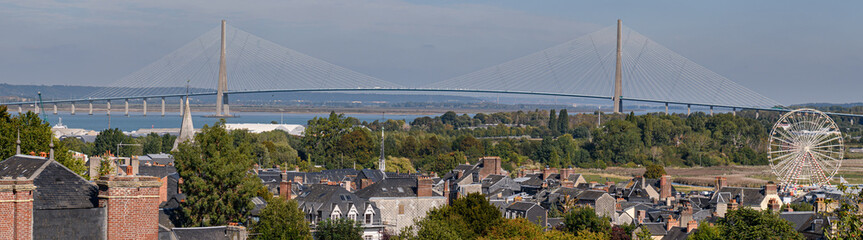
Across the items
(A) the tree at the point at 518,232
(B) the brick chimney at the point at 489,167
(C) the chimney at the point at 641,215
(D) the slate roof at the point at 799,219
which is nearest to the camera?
(A) the tree at the point at 518,232

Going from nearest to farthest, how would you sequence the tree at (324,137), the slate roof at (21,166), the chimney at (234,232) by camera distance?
1. the slate roof at (21,166)
2. the chimney at (234,232)
3. the tree at (324,137)

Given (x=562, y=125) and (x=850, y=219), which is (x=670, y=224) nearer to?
(x=850, y=219)

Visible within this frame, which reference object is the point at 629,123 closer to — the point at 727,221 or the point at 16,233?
the point at 727,221

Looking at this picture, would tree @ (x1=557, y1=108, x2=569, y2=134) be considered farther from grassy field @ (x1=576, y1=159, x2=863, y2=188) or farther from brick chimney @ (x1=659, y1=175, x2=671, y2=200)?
brick chimney @ (x1=659, y1=175, x2=671, y2=200)

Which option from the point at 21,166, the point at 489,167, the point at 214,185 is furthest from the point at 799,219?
the point at 21,166

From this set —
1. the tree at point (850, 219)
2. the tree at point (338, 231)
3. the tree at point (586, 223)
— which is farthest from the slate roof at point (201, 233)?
the tree at point (586, 223)

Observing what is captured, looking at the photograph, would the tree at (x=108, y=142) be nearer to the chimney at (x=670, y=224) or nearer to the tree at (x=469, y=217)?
the tree at (x=469, y=217)
